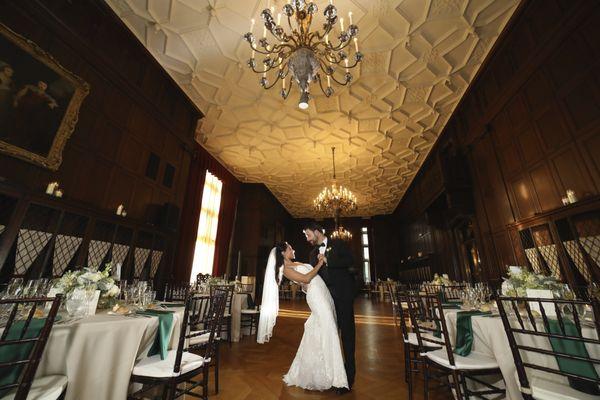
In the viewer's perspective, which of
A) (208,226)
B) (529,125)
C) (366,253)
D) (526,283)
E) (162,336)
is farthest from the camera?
(366,253)

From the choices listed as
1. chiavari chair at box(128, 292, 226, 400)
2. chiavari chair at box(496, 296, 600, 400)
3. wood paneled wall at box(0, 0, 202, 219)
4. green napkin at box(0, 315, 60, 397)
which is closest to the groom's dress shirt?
chiavari chair at box(128, 292, 226, 400)

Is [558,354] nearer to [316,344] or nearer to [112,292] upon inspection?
[316,344]

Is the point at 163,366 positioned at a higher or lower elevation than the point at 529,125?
lower

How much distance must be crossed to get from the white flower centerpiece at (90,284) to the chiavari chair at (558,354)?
2.94m

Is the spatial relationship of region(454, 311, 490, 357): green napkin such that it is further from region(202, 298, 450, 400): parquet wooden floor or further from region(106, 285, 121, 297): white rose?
region(106, 285, 121, 297): white rose

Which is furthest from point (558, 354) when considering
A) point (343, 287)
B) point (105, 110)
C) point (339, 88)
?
point (105, 110)

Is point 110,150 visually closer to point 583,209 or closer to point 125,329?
point 125,329

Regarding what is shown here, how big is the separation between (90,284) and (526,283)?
3610 millimetres

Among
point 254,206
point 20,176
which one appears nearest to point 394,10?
point 20,176

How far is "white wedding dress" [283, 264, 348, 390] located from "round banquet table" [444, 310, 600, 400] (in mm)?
1232

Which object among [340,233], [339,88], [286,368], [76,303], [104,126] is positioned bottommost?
[286,368]

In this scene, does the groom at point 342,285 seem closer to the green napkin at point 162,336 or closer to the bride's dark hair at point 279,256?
the bride's dark hair at point 279,256

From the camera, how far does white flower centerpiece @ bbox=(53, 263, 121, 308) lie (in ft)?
6.32

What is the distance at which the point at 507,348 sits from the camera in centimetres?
179
